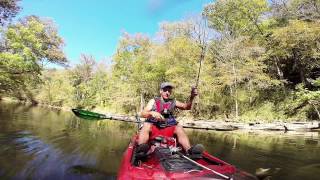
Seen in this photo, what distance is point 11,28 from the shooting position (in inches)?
1098

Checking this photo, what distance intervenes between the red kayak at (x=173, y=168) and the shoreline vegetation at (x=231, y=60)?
16.1 meters

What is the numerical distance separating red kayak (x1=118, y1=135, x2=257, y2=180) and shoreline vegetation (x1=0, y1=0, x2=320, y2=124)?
16.1 meters

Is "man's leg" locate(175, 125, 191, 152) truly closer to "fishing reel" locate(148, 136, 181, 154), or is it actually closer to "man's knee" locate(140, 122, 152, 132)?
"fishing reel" locate(148, 136, 181, 154)

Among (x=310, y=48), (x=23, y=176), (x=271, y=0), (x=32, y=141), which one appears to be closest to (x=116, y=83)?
(x=271, y=0)

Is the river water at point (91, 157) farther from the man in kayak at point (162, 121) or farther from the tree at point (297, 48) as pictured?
the tree at point (297, 48)

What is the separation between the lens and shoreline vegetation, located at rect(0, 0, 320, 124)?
25.1 metres

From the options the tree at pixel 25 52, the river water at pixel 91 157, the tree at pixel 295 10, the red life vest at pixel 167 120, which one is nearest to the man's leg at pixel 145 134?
the red life vest at pixel 167 120

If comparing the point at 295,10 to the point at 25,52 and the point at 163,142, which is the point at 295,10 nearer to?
the point at 25,52

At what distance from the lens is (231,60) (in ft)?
93.8

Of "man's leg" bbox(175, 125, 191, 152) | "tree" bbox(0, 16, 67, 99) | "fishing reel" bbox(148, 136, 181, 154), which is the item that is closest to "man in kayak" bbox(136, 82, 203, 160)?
"man's leg" bbox(175, 125, 191, 152)

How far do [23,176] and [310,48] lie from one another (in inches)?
920

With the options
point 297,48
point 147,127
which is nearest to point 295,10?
point 297,48

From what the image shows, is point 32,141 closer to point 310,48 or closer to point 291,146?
point 291,146

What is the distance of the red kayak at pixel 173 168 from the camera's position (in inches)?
207
